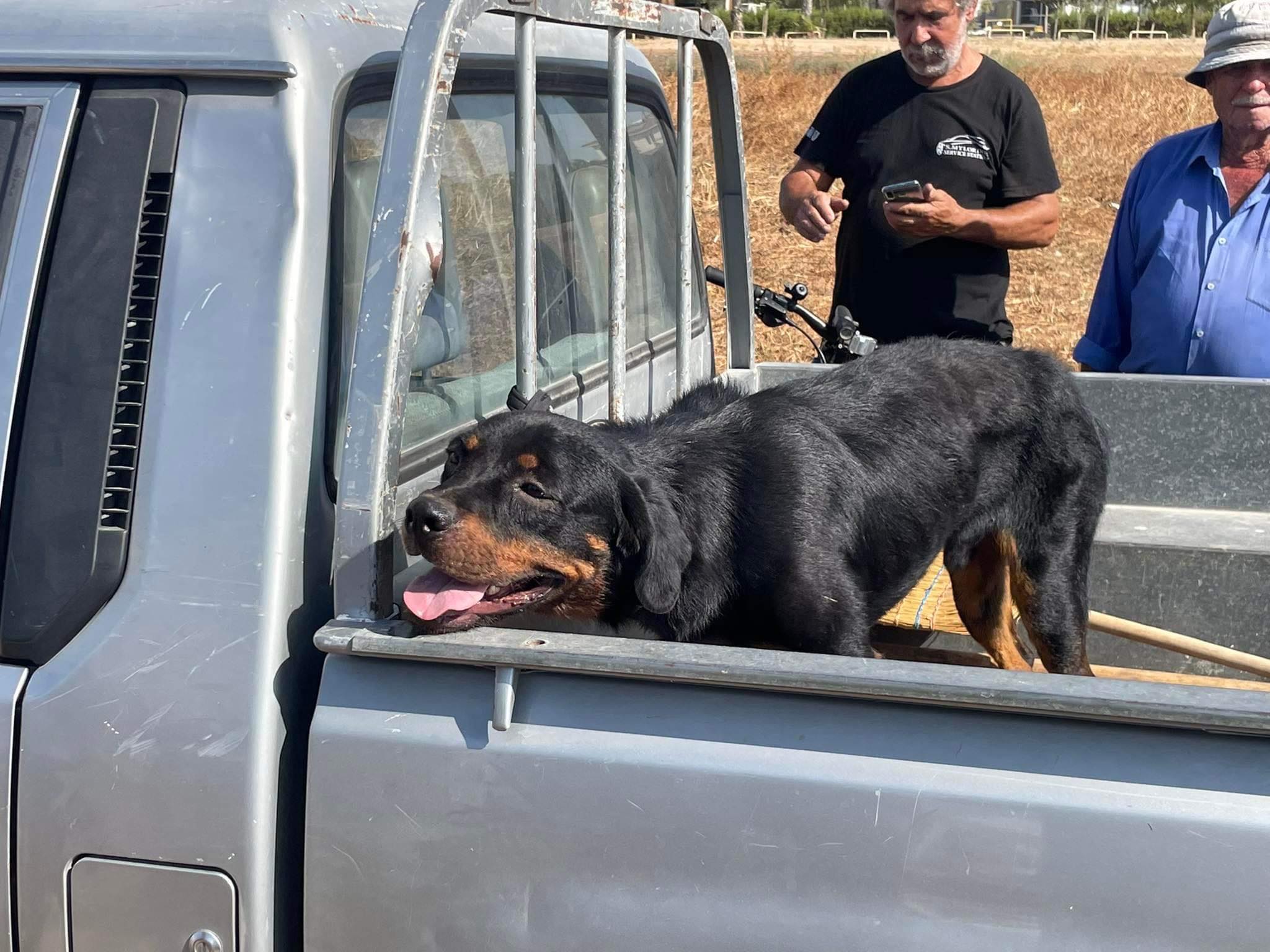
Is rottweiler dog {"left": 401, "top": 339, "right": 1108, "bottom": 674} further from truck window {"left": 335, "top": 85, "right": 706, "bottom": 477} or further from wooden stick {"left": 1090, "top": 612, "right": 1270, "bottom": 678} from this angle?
truck window {"left": 335, "top": 85, "right": 706, "bottom": 477}

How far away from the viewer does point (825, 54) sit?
95.0ft

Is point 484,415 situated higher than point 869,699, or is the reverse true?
point 484,415

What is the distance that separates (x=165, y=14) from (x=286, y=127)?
0.89ft

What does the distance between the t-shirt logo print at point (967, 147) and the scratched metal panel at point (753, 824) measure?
10.8ft

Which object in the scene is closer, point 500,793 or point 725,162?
point 500,793

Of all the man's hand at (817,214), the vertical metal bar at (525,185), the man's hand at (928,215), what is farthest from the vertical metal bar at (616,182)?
the man's hand at (928,215)

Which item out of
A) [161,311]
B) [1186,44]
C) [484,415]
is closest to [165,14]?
[161,311]

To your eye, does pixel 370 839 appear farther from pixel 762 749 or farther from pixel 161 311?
pixel 161 311

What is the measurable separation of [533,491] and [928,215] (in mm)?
2400

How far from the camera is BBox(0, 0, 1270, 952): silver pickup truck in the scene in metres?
1.67

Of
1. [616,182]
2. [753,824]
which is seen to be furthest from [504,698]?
[616,182]

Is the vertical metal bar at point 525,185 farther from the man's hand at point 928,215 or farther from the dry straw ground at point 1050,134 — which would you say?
the dry straw ground at point 1050,134

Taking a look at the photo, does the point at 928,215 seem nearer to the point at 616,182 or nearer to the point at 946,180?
the point at 946,180

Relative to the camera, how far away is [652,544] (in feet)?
7.53
